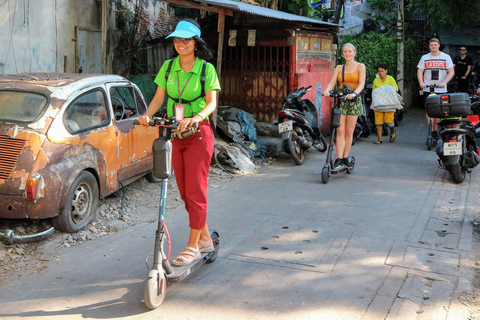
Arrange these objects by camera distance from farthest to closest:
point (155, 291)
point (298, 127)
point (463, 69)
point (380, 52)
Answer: point (380, 52)
point (463, 69)
point (298, 127)
point (155, 291)

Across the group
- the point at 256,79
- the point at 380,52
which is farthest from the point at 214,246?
the point at 380,52

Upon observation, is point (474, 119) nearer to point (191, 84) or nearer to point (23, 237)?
point (191, 84)

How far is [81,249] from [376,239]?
302 cm

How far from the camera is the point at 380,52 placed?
1712cm

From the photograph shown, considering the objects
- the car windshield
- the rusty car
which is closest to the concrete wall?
the rusty car

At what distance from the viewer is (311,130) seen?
10.1 meters

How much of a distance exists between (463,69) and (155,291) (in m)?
13.8

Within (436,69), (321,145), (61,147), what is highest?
(436,69)

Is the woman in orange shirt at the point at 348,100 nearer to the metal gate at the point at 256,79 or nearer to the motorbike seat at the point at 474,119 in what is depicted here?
the motorbike seat at the point at 474,119

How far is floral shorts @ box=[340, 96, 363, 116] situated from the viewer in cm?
823

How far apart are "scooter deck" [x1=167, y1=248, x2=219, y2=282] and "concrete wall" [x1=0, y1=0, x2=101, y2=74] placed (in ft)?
19.8

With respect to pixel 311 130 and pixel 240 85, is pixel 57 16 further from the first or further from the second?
pixel 311 130

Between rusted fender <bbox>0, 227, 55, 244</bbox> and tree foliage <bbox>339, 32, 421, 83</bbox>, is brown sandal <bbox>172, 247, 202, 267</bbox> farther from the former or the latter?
tree foliage <bbox>339, 32, 421, 83</bbox>

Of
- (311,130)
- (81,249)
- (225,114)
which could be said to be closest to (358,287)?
(81,249)
